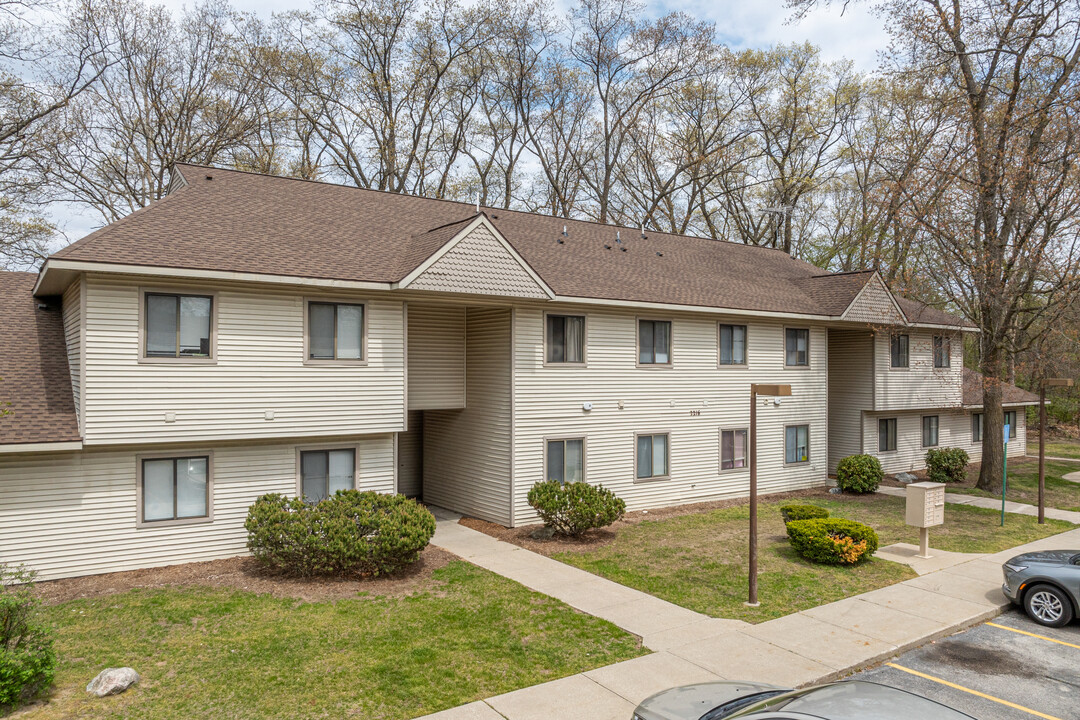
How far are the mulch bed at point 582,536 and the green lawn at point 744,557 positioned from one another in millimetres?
283

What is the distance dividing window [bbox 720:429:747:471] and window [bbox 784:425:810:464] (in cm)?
205

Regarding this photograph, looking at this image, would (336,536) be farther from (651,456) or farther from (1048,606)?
(1048,606)

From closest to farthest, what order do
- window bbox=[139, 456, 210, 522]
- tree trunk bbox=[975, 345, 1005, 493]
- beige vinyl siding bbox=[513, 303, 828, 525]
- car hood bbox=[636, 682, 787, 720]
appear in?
car hood bbox=[636, 682, 787, 720] < window bbox=[139, 456, 210, 522] < beige vinyl siding bbox=[513, 303, 828, 525] < tree trunk bbox=[975, 345, 1005, 493]

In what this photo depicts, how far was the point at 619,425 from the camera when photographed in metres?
18.3

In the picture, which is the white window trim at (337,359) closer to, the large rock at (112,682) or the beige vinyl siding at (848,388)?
the large rock at (112,682)

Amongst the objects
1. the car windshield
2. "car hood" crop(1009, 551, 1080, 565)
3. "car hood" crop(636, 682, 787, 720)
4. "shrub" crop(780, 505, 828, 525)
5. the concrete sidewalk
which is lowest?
the concrete sidewalk

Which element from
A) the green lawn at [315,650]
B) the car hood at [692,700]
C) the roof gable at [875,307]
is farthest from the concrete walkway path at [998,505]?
the car hood at [692,700]

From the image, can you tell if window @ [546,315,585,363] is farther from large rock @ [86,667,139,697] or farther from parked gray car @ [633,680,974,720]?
parked gray car @ [633,680,974,720]

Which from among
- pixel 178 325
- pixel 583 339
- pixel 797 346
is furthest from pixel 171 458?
pixel 797 346

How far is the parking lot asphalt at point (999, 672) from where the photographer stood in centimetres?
810

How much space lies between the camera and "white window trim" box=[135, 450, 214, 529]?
1243 cm

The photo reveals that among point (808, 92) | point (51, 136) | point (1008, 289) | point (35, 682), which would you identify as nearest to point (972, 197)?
point (1008, 289)

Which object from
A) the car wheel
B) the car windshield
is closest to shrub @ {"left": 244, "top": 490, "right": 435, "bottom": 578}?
the car windshield

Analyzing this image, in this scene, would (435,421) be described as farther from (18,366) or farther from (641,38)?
(641,38)
